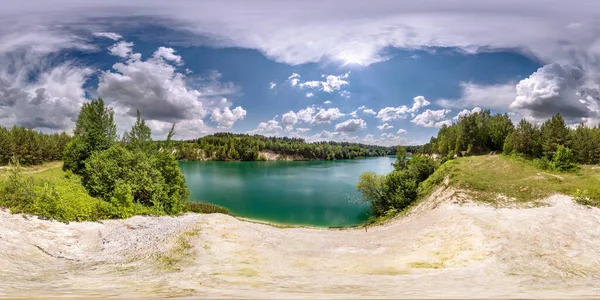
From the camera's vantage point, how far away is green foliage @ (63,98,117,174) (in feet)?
93.6

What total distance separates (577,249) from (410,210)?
22.0 m

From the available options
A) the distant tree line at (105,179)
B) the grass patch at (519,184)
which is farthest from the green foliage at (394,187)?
the distant tree line at (105,179)

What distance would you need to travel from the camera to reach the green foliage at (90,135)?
2852 centimetres

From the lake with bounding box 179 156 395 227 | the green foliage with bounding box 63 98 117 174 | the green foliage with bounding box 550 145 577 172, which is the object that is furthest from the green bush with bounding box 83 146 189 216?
the green foliage with bounding box 550 145 577 172

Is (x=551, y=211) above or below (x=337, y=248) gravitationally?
above

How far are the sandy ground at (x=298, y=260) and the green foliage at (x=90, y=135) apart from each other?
16546 millimetres

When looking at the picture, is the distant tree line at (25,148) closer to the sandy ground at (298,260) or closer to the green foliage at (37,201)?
the green foliage at (37,201)

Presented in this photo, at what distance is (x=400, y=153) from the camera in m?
53.6

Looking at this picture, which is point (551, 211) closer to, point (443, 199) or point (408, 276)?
point (443, 199)

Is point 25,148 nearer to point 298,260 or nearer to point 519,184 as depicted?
point 298,260

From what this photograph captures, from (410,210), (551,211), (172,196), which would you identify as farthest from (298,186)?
(551,211)

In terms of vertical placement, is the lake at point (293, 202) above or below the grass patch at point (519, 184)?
below

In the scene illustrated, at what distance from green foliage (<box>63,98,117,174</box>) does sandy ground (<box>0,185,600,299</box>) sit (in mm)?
16546

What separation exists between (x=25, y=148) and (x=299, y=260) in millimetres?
87932
